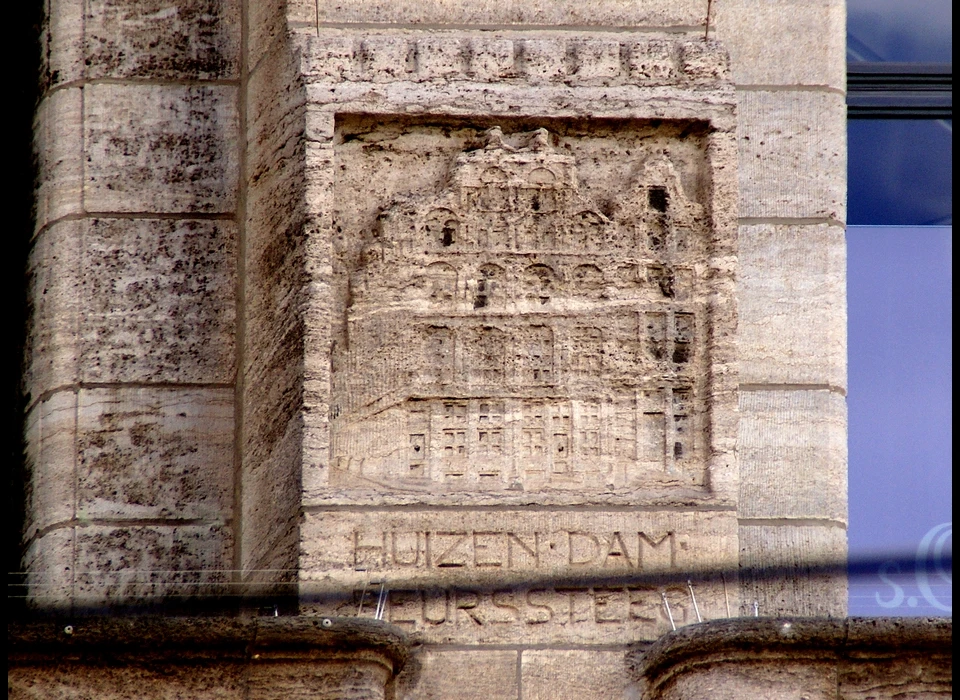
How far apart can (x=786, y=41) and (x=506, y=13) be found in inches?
33.7

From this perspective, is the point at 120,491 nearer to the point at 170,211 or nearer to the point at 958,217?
the point at 170,211

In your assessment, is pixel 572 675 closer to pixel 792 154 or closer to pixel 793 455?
pixel 793 455

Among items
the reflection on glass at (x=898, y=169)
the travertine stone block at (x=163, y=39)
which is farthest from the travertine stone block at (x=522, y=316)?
the reflection on glass at (x=898, y=169)

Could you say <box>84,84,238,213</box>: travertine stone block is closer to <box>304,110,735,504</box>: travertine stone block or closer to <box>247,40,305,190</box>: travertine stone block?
<box>247,40,305,190</box>: travertine stone block

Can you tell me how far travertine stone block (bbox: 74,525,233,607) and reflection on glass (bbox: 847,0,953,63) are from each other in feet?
9.15

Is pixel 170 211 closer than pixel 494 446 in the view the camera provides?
No

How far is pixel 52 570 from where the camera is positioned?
23.2 ft

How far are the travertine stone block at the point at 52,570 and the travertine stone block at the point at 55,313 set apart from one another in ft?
1.41

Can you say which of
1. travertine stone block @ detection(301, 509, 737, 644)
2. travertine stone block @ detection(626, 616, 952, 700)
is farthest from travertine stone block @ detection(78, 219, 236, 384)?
travertine stone block @ detection(626, 616, 952, 700)

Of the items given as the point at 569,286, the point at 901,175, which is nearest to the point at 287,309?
the point at 569,286

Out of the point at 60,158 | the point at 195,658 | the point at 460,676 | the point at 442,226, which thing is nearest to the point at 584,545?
the point at 460,676

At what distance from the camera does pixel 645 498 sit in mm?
6695

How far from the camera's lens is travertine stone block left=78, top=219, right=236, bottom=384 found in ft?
23.6

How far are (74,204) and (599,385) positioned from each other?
5.35 ft
